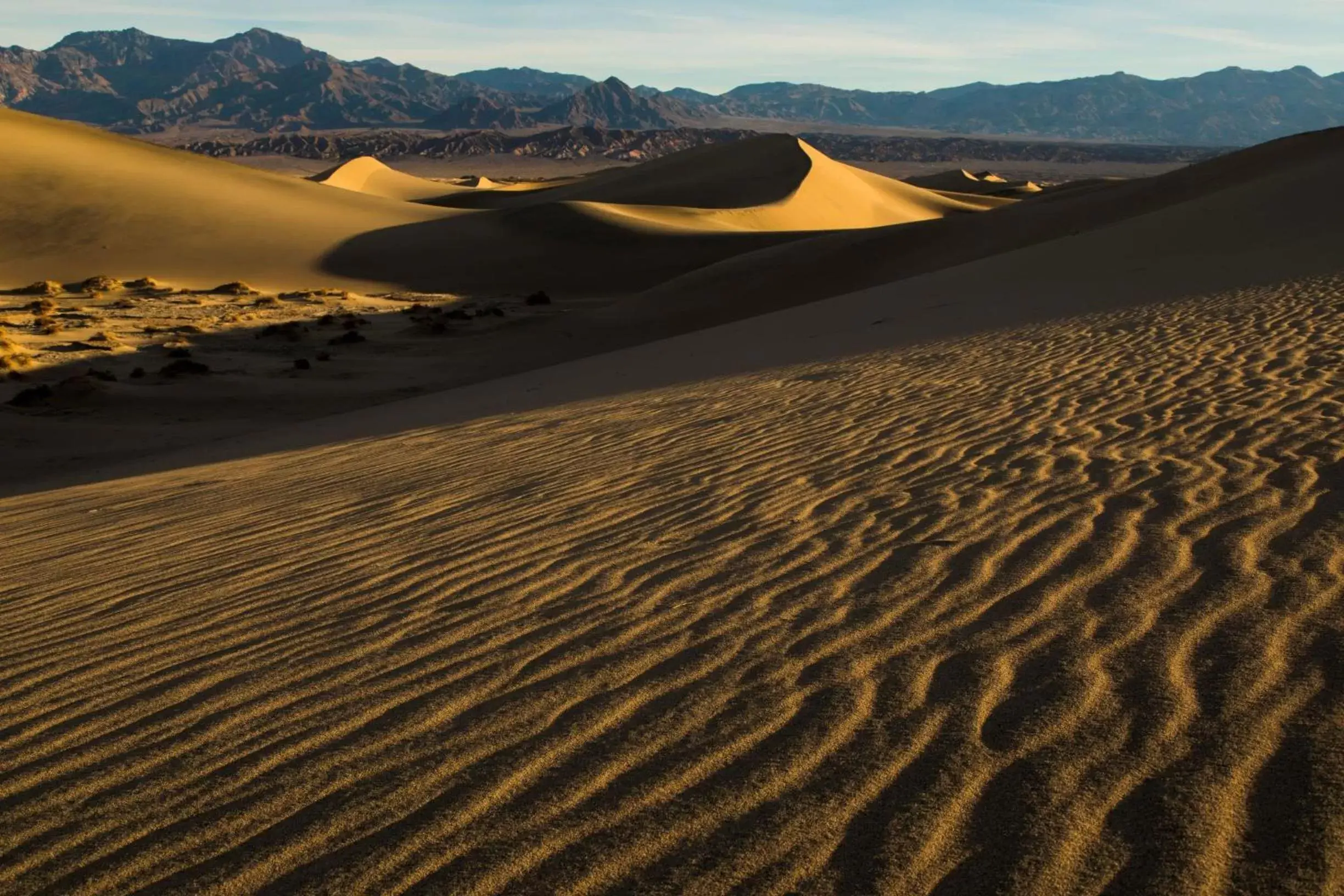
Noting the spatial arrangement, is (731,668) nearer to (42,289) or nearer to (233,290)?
(233,290)

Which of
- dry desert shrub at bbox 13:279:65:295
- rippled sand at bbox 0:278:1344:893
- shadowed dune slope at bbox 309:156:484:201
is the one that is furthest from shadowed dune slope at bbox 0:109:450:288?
rippled sand at bbox 0:278:1344:893

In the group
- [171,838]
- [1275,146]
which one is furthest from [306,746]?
[1275,146]

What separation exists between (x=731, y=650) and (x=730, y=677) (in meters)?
0.24

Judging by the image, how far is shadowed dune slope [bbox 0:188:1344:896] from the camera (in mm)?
2879

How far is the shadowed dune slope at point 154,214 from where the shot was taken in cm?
3177

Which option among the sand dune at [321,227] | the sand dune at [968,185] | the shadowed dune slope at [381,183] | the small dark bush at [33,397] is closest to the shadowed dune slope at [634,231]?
the sand dune at [321,227]

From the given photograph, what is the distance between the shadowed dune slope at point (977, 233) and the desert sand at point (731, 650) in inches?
493

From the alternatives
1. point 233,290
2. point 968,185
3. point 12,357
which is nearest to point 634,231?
point 233,290

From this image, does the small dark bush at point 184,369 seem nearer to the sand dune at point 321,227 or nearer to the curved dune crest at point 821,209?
the sand dune at point 321,227

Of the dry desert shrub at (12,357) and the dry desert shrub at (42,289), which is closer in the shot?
the dry desert shrub at (12,357)

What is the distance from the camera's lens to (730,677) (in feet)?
12.7

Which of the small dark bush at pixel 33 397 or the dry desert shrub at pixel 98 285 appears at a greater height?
the small dark bush at pixel 33 397

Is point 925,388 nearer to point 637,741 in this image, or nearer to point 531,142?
point 637,741

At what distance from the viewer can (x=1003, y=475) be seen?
6.27 meters
